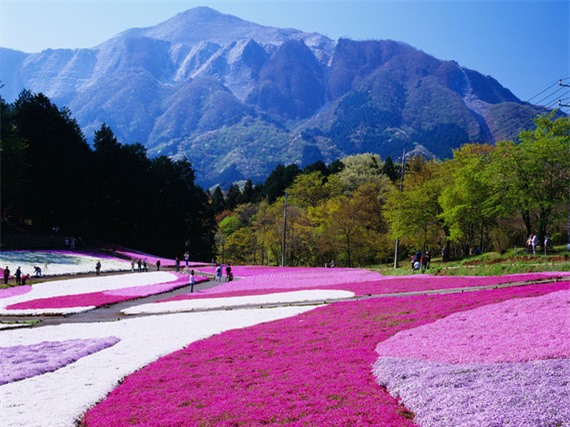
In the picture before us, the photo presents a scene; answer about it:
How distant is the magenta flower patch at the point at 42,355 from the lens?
58.0ft

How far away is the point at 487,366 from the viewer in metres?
12.9

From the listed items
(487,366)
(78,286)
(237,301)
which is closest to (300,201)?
(78,286)

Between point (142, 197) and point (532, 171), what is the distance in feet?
236

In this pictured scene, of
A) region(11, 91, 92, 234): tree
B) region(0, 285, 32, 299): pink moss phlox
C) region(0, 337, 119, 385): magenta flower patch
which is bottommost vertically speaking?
region(0, 337, 119, 385): magenta flower patch

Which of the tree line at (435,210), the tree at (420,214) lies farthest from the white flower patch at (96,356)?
the tree at (420,214)

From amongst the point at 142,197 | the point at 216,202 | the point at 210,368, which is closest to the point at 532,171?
the point at 210,368

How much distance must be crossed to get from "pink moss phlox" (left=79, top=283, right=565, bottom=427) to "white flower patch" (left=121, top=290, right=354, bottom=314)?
10555mm

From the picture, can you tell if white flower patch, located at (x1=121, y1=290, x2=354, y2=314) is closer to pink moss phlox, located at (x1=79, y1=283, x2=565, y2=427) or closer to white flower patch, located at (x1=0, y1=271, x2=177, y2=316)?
white flower patch, located at (x1=0, y1=271, x2=177, y2=316)

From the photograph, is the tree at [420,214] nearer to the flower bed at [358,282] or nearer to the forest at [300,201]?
the forest at [300,201]

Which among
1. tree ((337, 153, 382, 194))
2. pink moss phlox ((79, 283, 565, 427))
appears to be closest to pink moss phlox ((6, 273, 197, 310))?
pink moss phlox ((79, 283, 565, 427))

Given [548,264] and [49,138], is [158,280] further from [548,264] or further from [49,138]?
[49,138]

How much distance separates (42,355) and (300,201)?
8686 cm

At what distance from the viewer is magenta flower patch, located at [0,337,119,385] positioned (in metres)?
17.7

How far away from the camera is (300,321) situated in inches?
986
